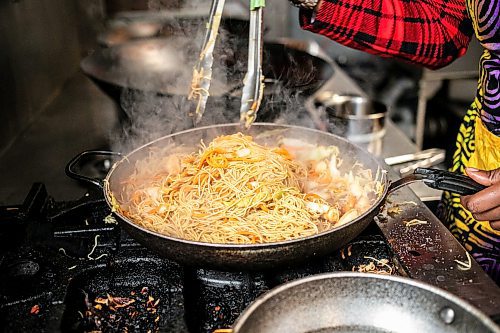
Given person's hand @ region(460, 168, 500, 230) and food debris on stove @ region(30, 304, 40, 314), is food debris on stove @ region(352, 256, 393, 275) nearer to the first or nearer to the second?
person's hand @ region(460, 168, 500, 230)

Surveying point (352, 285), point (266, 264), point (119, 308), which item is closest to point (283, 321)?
A: point (352, 285)

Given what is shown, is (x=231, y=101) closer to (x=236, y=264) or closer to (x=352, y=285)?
(x=236, y=264)

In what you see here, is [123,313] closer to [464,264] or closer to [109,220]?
[109,220]

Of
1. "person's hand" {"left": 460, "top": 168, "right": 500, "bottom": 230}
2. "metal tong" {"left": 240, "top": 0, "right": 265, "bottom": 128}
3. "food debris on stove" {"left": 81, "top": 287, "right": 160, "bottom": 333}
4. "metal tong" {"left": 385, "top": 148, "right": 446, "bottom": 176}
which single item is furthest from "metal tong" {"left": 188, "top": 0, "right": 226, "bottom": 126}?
"metal tong" {"left": 385, "top": 148, "right": 446, "bottom": 176}

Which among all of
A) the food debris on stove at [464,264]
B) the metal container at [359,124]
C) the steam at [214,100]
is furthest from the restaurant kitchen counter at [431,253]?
the metal container at [359,124]

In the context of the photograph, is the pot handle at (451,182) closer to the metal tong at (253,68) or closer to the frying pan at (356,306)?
the frying pan at (356,306)

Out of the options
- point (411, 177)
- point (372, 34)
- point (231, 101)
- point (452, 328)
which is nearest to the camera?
point (452, 328)
